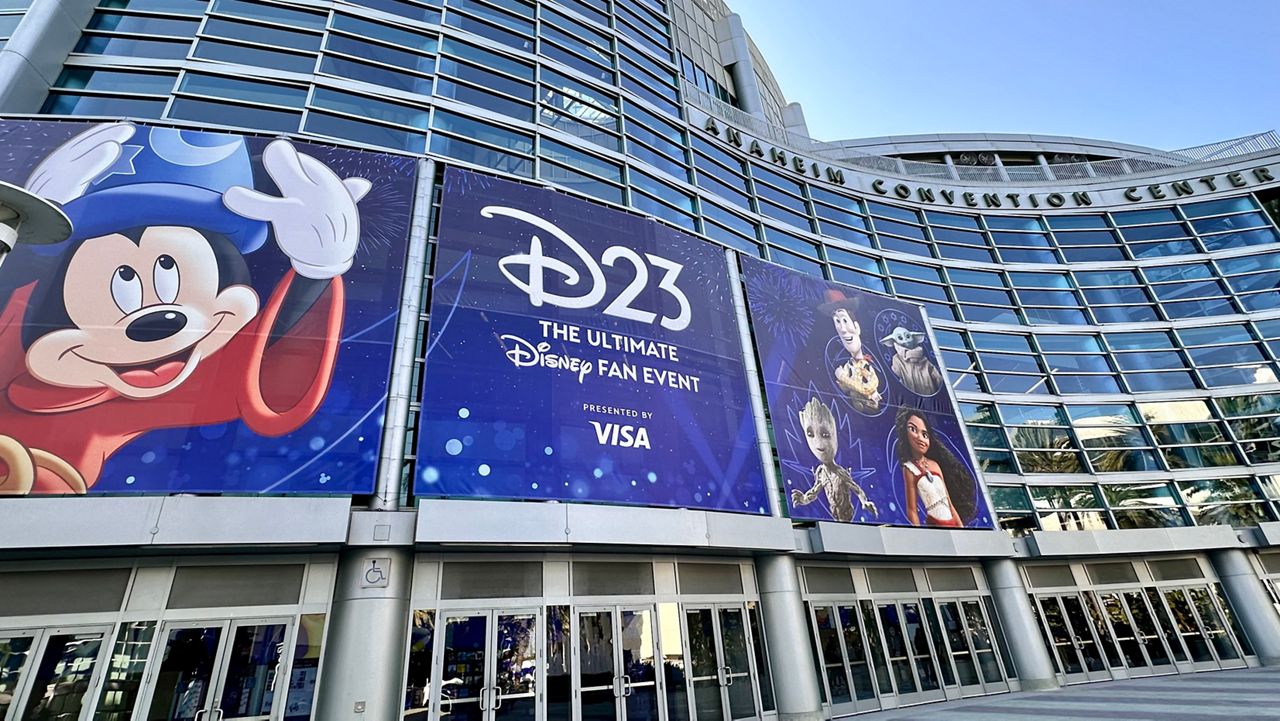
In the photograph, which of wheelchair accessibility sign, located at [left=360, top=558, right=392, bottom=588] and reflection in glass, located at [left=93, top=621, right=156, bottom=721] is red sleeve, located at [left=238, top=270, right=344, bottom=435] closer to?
wheelchair accessibility sign, located at [left=360, top=558, right=392, bottom=588]

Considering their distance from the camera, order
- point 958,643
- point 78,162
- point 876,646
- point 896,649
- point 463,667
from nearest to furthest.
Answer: point 463,667 < point 78,162 < point 876,646 < point 896,649 < point 958,643

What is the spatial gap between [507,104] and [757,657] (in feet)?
58.6

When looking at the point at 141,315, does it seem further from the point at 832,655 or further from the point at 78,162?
the point at 832,655

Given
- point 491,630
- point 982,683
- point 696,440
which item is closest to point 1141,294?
point 982,683

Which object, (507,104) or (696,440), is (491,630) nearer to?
(696,440)

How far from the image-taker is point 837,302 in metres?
20.3

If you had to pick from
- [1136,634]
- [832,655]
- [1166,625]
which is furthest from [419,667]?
[1166,625]

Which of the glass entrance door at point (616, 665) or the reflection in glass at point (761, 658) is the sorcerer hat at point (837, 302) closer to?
the reflection in glass at point (761, 658)

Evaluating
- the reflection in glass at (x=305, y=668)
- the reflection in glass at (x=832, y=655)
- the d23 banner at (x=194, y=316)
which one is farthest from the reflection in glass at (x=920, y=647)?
the d23 banner at (x=194, y=316)

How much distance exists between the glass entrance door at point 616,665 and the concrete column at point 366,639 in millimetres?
3361

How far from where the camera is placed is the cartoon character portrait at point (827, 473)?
50.0 feet

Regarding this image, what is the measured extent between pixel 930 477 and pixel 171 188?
843 inches

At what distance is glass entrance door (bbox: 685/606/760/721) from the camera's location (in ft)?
38.9

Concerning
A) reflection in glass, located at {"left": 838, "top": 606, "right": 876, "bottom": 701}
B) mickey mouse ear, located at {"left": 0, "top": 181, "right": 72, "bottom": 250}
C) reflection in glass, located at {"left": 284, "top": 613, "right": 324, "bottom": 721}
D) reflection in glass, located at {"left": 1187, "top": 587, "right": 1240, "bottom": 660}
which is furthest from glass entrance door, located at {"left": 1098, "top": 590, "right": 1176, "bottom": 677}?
mickey mouse ear, located at {"left": 0, "top": 181, "right": 72, "bottom": 250}
